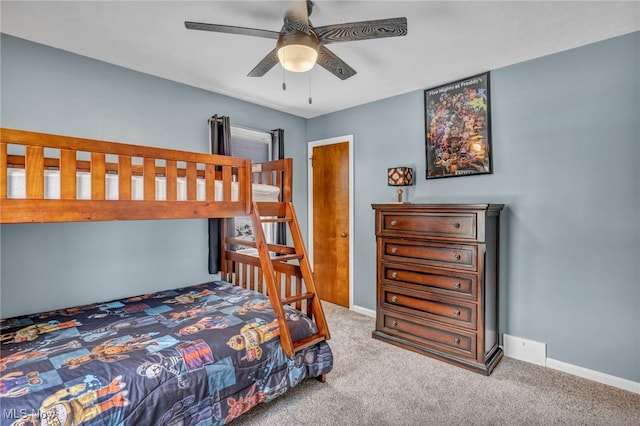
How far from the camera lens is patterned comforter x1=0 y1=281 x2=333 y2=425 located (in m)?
1.40

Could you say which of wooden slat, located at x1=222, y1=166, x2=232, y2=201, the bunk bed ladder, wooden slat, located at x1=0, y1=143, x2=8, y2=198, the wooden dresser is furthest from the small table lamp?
wooden slat, located at x1=0, y1=143, x2=8, y2=198

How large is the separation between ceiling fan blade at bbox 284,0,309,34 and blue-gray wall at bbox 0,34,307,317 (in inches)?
74.7

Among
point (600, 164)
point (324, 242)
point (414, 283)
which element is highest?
point (600, 164)

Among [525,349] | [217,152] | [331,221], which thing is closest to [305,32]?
[217,152]

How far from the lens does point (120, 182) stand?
1740 millimetres

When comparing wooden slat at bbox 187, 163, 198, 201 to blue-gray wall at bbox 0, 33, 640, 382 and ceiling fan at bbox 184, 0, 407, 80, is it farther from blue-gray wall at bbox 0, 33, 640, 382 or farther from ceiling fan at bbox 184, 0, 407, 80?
blue-gray wall at bbox 0, 33, 640, 382

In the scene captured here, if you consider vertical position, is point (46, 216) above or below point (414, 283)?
above

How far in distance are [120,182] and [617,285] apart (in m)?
3.42

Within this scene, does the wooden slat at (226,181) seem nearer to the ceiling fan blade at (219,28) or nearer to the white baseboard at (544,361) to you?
the ceiling fan blade at (219,28)

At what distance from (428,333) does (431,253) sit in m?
0.71

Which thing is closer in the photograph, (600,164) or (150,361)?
(150,361)

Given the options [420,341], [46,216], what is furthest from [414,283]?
[46,216]

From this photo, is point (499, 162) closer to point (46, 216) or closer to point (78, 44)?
point (46, 216)

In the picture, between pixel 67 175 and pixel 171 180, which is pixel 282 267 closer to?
pixel 171 180
